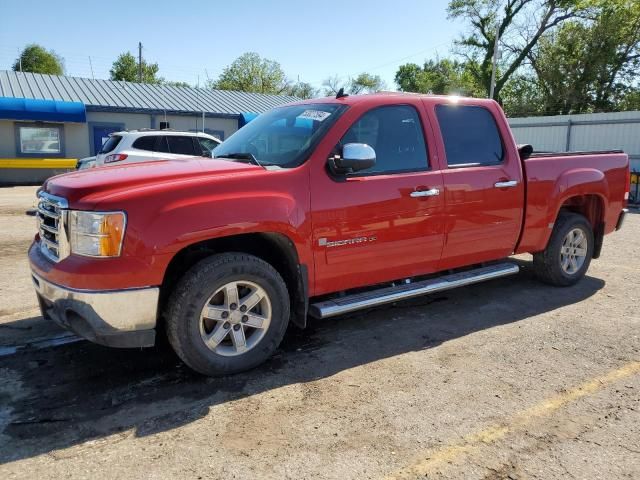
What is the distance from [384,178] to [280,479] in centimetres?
245

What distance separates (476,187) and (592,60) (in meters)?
34.5

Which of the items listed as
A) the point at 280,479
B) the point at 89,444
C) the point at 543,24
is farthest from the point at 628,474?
the point at 543,24

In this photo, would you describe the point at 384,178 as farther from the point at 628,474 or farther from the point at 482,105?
the point at 628,474

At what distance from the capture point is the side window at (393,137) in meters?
4.30

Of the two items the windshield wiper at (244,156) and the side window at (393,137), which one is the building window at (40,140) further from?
the side window at (393,137)

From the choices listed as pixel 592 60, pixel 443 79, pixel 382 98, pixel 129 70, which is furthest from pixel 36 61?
pixel 382 98

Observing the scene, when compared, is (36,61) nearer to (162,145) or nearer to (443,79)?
(443,79)

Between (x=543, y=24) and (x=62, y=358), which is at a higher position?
(x=543, y=24)

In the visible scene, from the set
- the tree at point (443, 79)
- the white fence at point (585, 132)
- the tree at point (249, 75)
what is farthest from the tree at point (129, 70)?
the white fence at point (585, 132)

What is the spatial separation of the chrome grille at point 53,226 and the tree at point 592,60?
36.9 meters

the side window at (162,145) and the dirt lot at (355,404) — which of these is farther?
the side window at (162,145)

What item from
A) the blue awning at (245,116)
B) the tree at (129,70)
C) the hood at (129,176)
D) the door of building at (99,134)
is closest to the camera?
the hood at (129,176)

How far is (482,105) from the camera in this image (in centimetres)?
525

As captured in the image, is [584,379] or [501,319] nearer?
[584,379]
